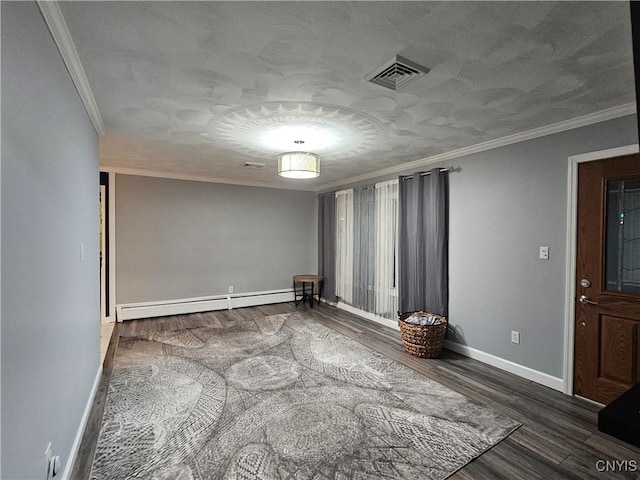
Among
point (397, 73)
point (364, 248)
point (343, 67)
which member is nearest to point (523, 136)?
point (397, 73)

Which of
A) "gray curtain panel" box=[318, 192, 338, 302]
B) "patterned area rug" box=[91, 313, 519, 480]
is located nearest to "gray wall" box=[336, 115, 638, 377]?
"patterned area rug" box=[91, 313, 519, 480]

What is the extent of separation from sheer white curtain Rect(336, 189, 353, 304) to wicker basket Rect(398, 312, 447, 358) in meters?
1.95

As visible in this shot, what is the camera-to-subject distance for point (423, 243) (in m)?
4.00

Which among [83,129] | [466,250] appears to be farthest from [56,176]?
[466,250]

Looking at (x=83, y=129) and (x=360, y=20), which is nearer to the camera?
(x=360, y=20)

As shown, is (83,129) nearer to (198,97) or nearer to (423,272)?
(198,97)

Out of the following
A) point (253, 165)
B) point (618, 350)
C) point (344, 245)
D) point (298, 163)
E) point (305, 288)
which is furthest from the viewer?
point (305, 288)

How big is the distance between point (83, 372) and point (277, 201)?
14.4 feet

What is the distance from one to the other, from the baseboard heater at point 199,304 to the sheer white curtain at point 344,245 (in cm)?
119

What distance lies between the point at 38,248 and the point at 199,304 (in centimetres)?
422

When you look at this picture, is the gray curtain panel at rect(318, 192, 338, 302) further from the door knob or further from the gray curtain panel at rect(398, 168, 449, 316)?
the door knob

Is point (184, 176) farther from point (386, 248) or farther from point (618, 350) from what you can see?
point (618, 350)

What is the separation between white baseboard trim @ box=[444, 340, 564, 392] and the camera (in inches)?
110

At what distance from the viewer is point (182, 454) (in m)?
1.90
